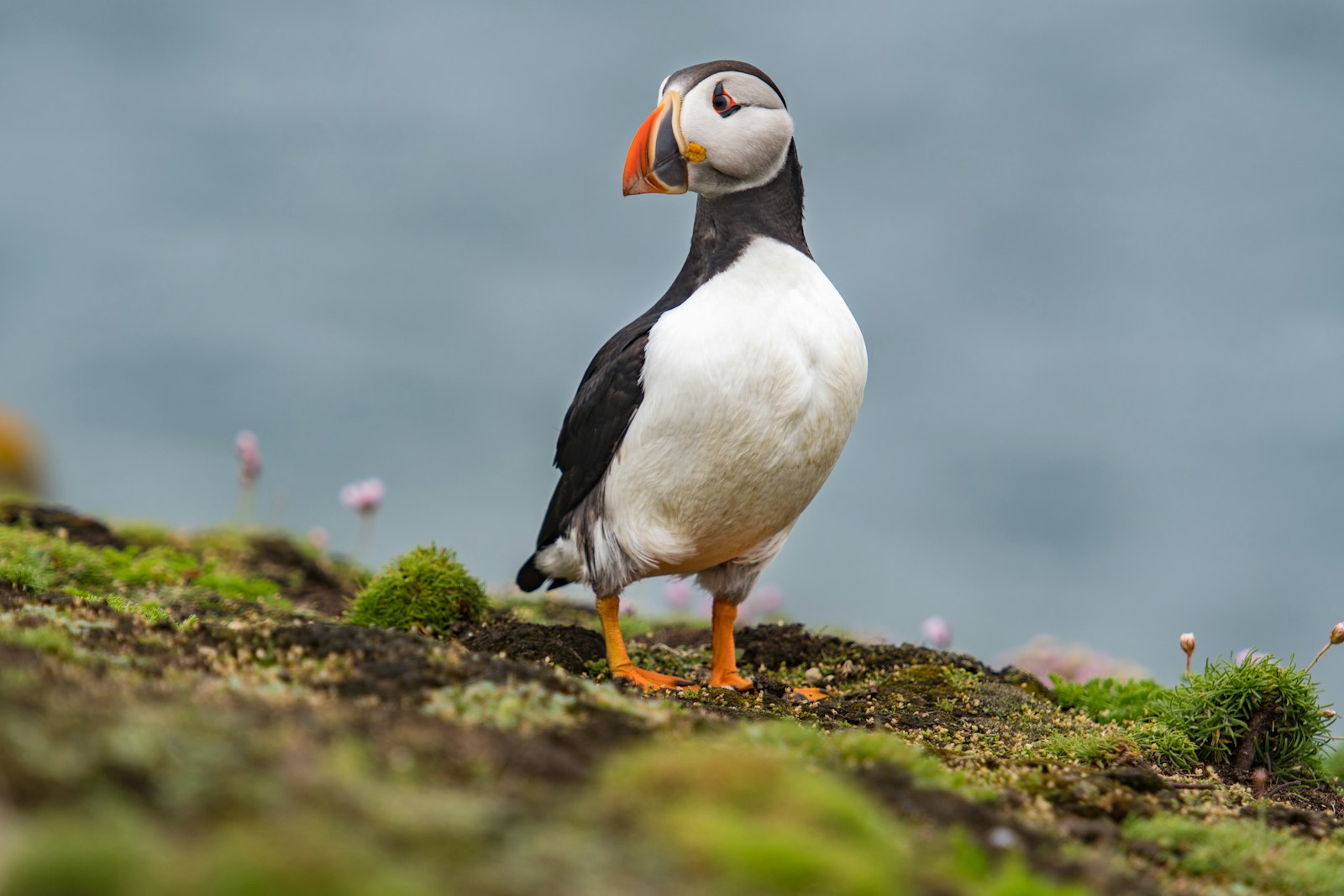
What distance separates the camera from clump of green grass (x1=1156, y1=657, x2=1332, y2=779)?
22.4ft

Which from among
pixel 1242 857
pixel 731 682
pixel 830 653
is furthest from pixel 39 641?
pixel 830 653

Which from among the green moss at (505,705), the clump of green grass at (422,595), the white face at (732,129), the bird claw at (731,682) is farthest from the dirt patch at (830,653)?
the green moss at (505,705)

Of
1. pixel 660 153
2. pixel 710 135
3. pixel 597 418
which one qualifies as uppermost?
pixel 710 135

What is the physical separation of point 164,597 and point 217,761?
6.40m

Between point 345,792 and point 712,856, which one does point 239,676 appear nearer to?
point 345,792


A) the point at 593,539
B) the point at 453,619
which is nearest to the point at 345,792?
the point at 593,539

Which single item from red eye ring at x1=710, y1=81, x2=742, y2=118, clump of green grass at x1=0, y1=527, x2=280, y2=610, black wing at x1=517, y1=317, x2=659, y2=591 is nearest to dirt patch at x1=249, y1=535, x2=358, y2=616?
clump of green grass at x1=0, y1=527, x2=280, y2=610

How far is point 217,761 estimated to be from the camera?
3.13m

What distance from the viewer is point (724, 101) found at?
759 cm

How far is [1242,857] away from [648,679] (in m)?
3.88

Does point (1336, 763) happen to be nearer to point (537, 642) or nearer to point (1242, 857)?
point (1242, 857)

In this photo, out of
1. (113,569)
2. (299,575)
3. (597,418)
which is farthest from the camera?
(299,575)

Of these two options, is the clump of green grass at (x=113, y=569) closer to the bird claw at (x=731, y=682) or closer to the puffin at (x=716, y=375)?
the puffin at (x=716, y=375)

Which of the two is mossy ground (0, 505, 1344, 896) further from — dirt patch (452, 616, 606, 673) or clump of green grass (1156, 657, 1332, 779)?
dirt patch (452, 616, 606, 673)
